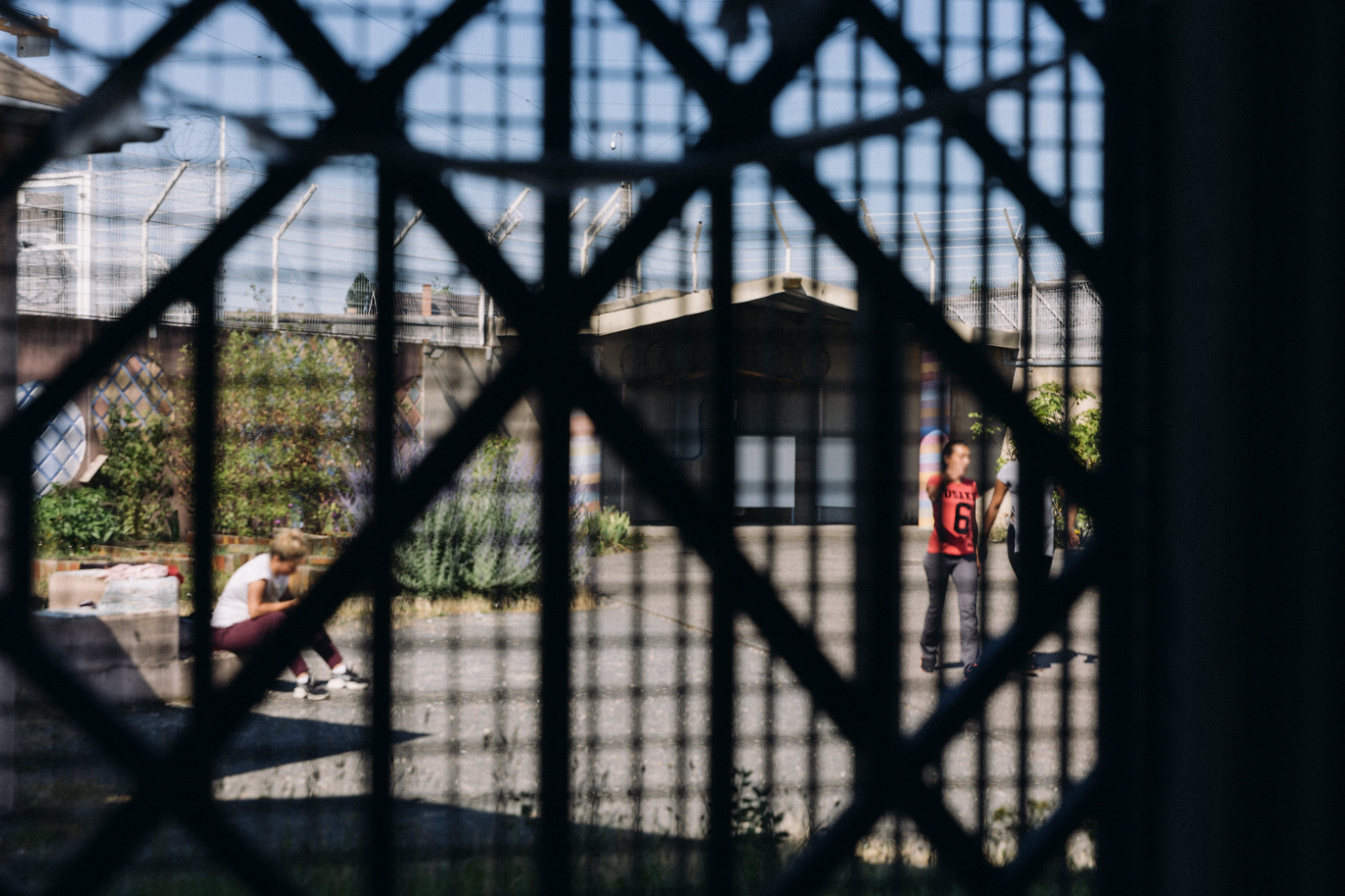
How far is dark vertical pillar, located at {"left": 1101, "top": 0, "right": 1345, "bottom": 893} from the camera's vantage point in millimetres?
1631

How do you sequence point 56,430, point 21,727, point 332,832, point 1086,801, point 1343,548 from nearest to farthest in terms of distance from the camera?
point 1343,548 < point 1086,801 < point 332,832 < point 21,727 < point 56,430

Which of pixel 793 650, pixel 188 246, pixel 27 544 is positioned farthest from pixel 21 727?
pixel 793 650

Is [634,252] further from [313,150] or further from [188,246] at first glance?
[188,246]

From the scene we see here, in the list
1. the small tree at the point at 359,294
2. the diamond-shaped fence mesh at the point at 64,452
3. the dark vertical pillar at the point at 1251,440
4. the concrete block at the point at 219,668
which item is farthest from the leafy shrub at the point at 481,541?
the diamond-shaped fence mesh at the point at 64,452

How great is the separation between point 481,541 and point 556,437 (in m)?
4.50

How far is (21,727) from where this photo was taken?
5664 mm

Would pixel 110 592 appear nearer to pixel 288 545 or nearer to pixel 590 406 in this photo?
pixel 288 545

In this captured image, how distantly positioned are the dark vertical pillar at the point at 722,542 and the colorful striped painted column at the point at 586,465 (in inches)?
61.0

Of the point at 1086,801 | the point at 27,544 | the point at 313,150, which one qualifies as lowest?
the point at 1086,801

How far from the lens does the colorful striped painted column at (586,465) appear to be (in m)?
4.20

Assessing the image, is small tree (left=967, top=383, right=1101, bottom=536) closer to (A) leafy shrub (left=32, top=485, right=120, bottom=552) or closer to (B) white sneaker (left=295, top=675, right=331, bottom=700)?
(B) white sneaker (left=295, top=675, right=331, bottom=700)

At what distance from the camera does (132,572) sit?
657cm

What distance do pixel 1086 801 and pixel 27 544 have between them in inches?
90.1

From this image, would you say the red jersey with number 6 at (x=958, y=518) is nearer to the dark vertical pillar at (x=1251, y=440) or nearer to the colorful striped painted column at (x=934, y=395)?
the colorful striped painted column at (x=934, y=395)
